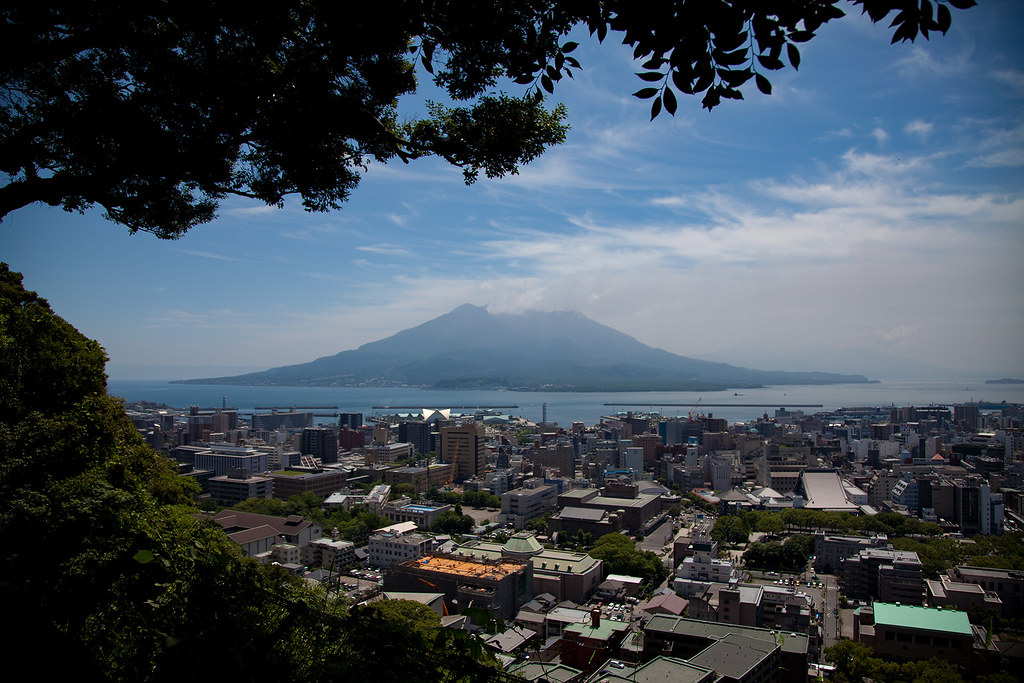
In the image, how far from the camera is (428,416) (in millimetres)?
28500

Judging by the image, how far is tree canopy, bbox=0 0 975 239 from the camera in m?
1.36

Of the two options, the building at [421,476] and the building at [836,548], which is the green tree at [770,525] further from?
the building at [421,476]

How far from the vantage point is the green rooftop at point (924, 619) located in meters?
5.71

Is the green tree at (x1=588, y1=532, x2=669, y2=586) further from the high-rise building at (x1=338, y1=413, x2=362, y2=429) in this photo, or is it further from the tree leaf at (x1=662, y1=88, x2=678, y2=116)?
the high-rise building at (x1=338, y1=413, x2=362, y2=429)

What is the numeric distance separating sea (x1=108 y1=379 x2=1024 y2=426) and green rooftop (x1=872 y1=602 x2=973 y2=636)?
29679 millimetres

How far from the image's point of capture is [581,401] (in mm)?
57094

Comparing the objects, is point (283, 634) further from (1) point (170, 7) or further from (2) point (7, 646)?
(1) point (170, 7)

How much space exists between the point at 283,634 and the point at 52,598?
23.1 inches

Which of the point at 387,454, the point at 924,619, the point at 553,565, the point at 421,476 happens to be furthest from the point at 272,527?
the point at 387,454

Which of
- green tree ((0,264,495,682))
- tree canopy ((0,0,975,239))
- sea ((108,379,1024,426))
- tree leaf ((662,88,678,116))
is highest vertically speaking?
tree canopy ((0,0,975,239))

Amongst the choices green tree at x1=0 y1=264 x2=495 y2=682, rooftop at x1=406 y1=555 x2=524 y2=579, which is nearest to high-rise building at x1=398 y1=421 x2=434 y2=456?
rooftop at x1=406 y1=555 x2=524 y2=579

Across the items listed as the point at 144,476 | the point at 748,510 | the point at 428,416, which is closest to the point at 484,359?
the point at 428,416

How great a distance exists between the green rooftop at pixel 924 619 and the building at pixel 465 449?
45.1ft

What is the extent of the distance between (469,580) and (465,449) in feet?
39.0
